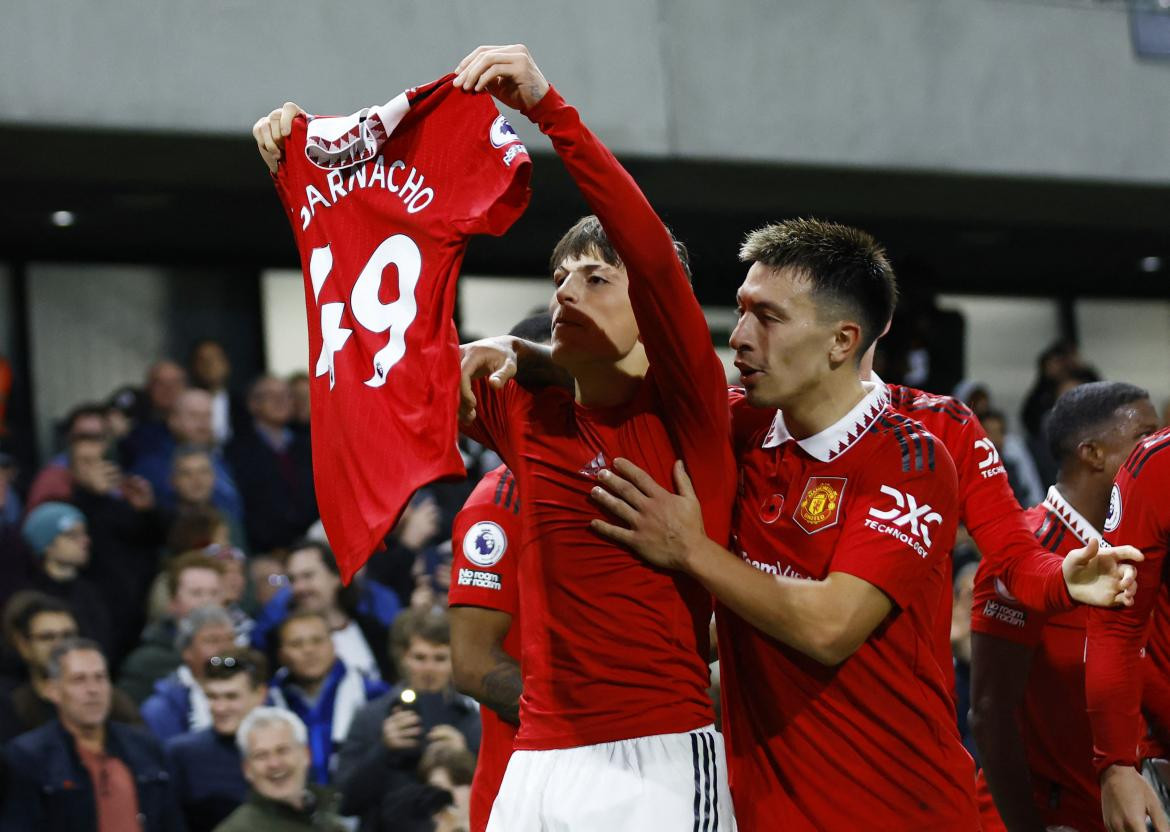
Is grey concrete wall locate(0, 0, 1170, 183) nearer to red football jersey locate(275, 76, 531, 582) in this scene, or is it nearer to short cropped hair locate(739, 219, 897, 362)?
red football jersey locate(275, 76, 531, 582)

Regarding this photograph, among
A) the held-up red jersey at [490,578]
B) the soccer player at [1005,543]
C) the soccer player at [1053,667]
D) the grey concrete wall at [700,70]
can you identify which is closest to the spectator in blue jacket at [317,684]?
the held-up red jersey at [490,578]

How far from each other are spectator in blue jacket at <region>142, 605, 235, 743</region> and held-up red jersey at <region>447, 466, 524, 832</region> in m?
2.53

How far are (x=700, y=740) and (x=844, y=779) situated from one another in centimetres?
31

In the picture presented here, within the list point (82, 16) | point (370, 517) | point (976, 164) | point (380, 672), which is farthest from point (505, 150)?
point (976, 164)

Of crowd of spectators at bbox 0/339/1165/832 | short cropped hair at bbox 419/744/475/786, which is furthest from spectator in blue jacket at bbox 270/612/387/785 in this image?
short cropped hair at bbox 419/744/475/786

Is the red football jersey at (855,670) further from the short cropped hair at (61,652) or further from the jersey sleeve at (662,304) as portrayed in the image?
the short cropped hair at (61,652)

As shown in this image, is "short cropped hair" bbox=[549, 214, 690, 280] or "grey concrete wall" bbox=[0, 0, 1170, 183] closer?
"short cropped hair" bbox=[549, 214, 690, 280]

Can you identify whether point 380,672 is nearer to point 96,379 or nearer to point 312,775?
point 312,775

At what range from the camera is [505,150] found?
10.7 feet

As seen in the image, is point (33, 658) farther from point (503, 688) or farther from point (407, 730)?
point (503, 688)

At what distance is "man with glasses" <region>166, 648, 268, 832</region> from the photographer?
6004 mm

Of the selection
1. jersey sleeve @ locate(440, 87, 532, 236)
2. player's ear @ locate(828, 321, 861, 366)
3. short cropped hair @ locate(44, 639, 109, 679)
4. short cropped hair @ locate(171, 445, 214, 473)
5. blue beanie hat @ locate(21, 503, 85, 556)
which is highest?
short cropped hair @ locate(171, 445, 214, 473)

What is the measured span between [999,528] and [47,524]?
4.77 meters

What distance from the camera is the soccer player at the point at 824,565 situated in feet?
10.5
